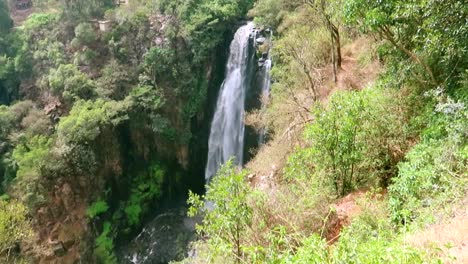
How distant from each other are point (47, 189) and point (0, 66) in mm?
8332

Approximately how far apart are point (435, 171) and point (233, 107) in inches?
525

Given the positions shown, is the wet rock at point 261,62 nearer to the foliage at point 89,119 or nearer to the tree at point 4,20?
the foliage at point 89,119

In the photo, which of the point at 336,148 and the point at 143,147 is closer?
the point at 336,148

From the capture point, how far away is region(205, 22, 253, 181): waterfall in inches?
710

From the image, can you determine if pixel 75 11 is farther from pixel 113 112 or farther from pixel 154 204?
pixel 154 204

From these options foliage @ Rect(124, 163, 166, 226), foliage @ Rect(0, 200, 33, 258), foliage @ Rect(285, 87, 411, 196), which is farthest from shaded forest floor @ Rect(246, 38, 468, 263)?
foliage @ Rect(0, 200, 33, 258)

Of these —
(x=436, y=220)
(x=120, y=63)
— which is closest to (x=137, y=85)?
(x=120, y=63)

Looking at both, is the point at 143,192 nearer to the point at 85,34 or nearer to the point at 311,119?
the point at 85,34

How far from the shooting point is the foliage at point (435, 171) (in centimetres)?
514

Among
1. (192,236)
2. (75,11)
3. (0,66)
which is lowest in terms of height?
(192,236)

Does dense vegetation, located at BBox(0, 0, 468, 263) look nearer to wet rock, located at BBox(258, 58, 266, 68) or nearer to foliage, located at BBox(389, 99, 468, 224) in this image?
foliage, located at BBox(389, 99, 468, 224)

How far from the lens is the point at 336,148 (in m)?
6.89

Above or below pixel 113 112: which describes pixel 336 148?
above

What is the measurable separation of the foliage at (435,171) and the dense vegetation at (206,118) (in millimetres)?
26
